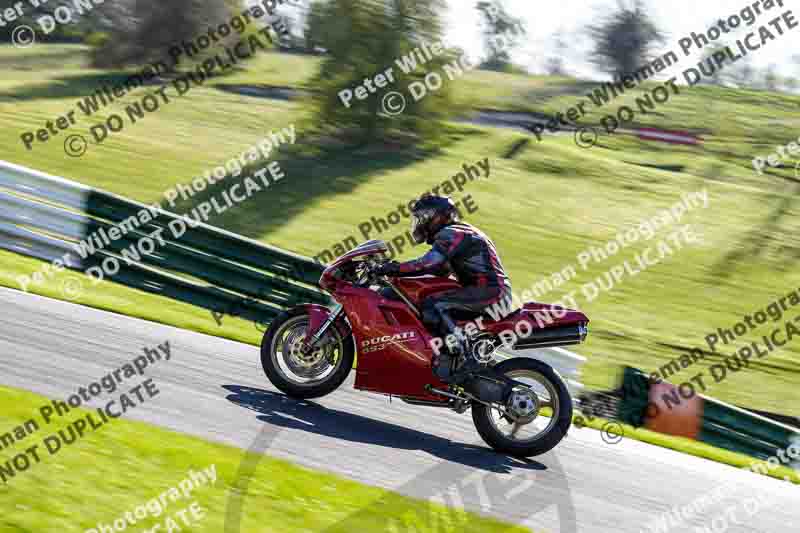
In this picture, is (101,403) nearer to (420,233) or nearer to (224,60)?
(420,233)

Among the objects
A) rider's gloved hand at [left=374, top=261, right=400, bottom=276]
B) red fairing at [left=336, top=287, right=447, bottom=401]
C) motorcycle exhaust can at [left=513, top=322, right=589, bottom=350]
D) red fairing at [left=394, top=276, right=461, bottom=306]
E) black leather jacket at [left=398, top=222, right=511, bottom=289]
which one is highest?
black leather jacket at [left=398, top=222, right=511, bottom=289]

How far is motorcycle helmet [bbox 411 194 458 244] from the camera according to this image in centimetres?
745

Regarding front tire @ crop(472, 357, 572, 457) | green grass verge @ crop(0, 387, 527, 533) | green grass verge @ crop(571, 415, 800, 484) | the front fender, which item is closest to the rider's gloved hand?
the front fender

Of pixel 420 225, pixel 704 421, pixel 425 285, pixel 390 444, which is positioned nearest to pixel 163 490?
pixel 390 444

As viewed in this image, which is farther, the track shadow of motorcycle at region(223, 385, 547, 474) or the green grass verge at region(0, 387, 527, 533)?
the track shadow of motorcycle at region(223, 385, 547, 474)

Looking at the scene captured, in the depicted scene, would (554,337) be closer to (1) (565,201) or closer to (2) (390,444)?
(2) (390,444)

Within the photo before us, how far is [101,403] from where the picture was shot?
21.3 ft

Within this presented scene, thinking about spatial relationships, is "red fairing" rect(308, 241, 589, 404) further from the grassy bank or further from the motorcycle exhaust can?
the grassy bank

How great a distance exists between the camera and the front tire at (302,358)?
762 centimetres

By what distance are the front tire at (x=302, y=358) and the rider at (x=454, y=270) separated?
0.66 meters

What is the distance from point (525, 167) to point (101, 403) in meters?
22.0

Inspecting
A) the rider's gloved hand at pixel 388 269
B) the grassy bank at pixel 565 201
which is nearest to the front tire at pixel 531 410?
the rider's gloved hand at pixel 388 269

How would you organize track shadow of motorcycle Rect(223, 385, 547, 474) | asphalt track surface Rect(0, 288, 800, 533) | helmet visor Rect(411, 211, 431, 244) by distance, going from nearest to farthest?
asphalt track surface Rect(0, 288, 800, 533)
track shadow of motorcycle Rect(223, 385, 547, 474)
helmet visor Rect(411, 211, 431, 244)

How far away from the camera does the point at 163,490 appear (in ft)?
17.0
